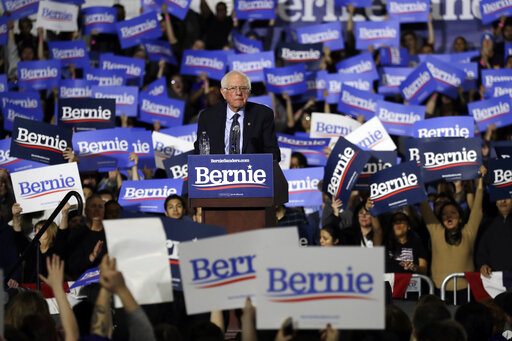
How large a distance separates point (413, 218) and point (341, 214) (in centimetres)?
68

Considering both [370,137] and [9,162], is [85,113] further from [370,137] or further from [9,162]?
[370,137]

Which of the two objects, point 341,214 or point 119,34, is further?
point 119,34

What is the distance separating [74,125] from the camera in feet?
32.5

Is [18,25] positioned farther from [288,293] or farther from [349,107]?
[288,293]

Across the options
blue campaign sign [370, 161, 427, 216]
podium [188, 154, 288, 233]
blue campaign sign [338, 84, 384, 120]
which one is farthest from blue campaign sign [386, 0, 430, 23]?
podium [188, 154, 288, 233]

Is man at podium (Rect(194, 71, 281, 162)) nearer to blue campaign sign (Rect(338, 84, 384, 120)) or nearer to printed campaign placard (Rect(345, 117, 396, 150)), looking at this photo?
printed campaign placard (Rect(345, 117, 396, 150))

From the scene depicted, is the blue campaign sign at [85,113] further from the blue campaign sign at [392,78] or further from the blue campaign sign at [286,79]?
the blue campaign sign at [392,78]

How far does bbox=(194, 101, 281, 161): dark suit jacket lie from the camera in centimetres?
618

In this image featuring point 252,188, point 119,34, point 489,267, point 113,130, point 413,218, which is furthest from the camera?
point 119,34

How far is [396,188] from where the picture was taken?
822cm

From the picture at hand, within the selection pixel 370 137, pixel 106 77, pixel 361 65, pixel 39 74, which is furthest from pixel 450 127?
pixel 39 74

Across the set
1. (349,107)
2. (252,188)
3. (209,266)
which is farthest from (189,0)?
(209,266)

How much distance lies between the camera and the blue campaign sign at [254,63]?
1193cm

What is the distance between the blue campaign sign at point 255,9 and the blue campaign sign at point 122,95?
2582 mm
